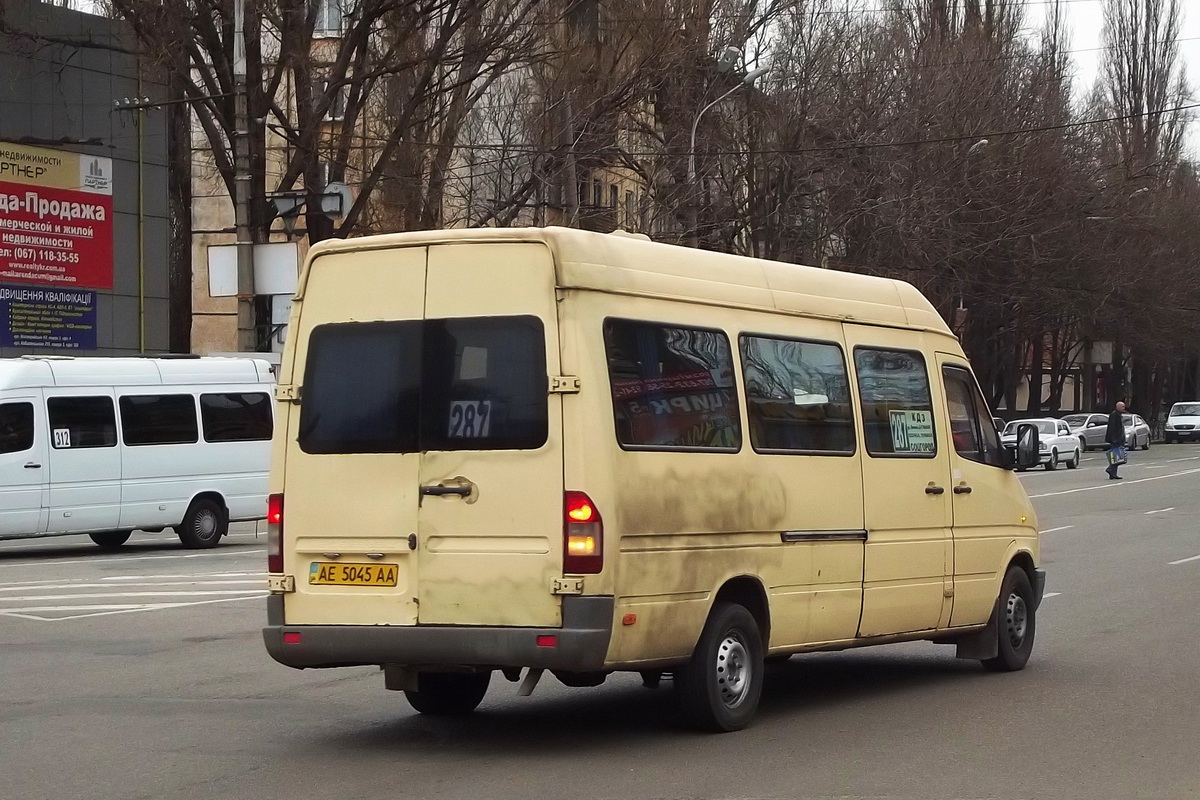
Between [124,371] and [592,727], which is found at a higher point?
[124,371]

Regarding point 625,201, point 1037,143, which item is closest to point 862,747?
point 625,201

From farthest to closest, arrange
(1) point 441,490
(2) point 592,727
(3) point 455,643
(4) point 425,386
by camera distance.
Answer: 1. (2) point 592,727
2. (4) point 425,386
3. (1) point 441,490
4. (3) point 455,643

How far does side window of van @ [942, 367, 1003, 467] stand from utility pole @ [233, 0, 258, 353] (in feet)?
52.3

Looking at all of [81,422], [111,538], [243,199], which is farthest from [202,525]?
[243,199]

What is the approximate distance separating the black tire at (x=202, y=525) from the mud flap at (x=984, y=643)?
48.0ft

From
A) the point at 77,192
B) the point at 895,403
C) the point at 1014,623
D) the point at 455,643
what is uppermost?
the point at 77,192

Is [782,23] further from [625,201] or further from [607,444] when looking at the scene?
[607,444]

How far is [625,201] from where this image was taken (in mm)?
41031

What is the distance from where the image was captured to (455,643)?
7.96 metres

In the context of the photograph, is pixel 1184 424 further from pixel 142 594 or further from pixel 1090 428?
pixel 142 594

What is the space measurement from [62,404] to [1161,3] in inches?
2341

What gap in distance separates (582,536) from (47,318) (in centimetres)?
2518

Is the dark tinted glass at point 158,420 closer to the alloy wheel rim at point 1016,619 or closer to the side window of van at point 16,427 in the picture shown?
the side window of van at point 16,427

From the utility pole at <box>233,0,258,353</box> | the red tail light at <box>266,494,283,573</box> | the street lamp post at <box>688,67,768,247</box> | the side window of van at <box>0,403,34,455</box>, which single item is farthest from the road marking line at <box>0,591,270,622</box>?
the street lamp post at <box>688,67,768,247</box>
